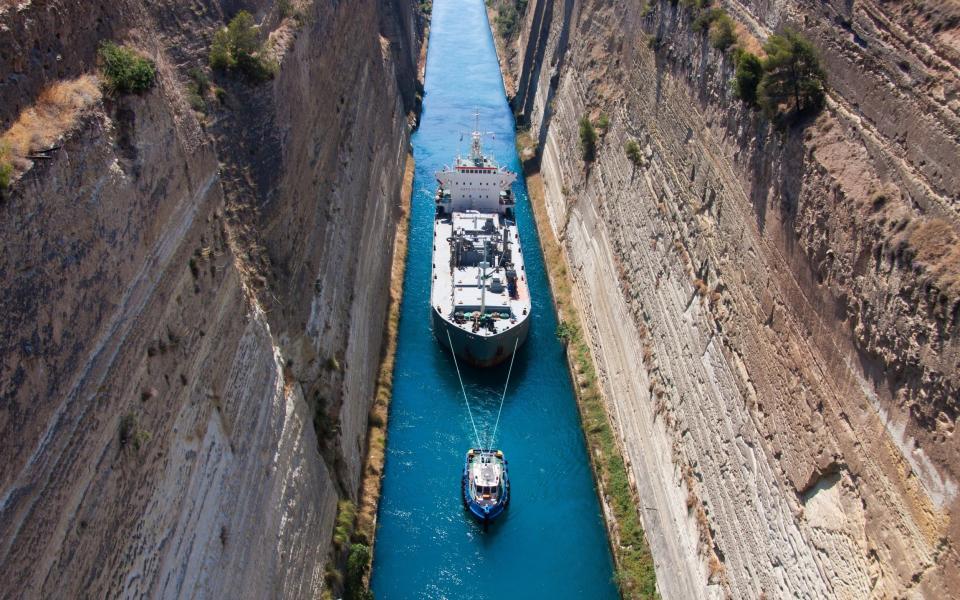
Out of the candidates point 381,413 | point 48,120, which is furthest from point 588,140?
point 48,120

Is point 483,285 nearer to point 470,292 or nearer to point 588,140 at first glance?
point 470,292

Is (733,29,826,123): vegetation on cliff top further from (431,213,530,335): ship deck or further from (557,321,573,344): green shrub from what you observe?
(557,321,573,344): green shrub

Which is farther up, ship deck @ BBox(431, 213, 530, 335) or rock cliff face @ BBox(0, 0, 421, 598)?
rock cliff face @ BBox(0, 0, 421, 598)

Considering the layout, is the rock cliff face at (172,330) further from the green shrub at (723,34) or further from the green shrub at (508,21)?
the green shrub at (508,21)

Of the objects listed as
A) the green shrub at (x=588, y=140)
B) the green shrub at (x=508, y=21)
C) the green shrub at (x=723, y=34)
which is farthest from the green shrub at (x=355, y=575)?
the green shrub at (x=508, y=21)

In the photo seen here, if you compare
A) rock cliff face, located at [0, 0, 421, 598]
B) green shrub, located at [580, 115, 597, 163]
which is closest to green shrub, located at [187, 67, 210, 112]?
rock cliff face, located at [0, 0, 421, 598]

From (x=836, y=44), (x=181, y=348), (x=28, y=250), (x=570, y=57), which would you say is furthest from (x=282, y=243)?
(x=570, y=57)

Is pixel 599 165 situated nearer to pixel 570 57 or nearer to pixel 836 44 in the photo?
pixel 570 57
